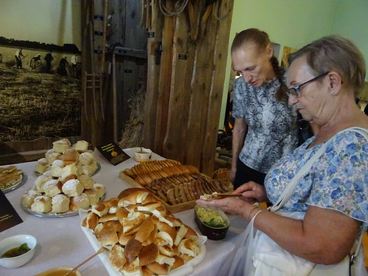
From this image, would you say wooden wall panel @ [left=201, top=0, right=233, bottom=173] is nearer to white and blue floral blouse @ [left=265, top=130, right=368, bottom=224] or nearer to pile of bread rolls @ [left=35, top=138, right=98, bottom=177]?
pile of bread rolls @ [left=35, top=138, right=98, bottom=177]

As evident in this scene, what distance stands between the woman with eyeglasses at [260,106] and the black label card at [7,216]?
1275 millimetres

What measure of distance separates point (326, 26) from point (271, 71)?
3.33m

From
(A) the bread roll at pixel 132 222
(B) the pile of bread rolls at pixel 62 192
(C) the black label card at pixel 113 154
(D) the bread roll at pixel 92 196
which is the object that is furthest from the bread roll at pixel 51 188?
(C) the black label card at pixel 113 154

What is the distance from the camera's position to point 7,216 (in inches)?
41.2

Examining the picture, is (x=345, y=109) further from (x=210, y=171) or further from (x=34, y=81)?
(x=34, y=81)

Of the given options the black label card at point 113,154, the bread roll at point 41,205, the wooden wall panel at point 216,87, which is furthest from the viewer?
the wooden wall panel at point 216,87

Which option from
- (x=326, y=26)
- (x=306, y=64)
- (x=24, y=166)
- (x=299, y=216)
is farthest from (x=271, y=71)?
(x=326, y=26)

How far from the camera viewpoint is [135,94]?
11.2 feet

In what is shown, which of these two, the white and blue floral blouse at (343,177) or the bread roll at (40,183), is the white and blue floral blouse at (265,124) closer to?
the white and blue floral blouse at (343,177)

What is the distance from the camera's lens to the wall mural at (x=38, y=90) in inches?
99.4

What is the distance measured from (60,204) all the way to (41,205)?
0.23 ft

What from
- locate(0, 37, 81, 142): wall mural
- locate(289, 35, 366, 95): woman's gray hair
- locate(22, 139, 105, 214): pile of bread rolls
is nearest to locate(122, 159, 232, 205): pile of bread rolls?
locate(22, 139, 105, 214): pile of bread rolls

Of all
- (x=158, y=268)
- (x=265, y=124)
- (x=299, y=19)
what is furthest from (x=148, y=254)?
(x=299, y=19)

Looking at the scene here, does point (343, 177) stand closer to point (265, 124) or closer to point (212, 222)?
point (212, 222)
